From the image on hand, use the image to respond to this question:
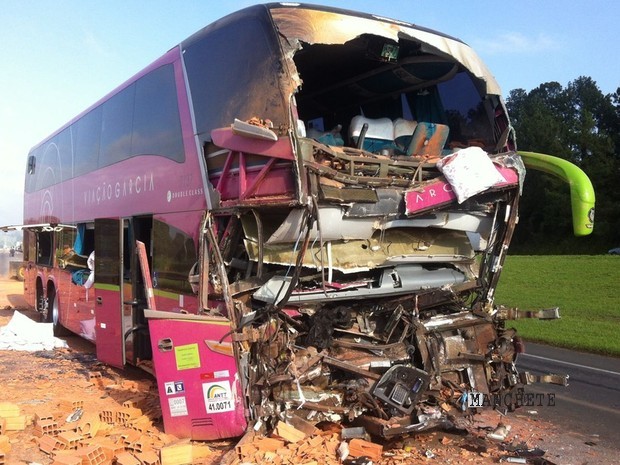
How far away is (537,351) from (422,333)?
675cm

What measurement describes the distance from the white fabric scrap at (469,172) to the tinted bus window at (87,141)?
6.00m

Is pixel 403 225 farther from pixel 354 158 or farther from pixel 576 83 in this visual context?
pixel 576 83

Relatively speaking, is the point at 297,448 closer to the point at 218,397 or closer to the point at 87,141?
the point at 218,397

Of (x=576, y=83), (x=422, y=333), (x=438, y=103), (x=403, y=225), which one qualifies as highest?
(x=576, y=83)

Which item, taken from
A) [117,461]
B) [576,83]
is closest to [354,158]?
[117,461]

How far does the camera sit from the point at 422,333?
19.2ft

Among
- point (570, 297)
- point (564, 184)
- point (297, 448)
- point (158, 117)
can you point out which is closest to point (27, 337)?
point (158, 117)

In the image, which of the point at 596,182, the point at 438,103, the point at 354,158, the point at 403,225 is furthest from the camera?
the point at 596,182

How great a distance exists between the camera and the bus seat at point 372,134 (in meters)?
6.18

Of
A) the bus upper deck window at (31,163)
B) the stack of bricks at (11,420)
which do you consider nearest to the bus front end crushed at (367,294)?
the stack of bricks at (11,420)

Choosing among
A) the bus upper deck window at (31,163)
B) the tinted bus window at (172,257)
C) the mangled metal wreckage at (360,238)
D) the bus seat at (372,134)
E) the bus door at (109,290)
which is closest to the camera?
the mangled metal wreckage at (360,238)

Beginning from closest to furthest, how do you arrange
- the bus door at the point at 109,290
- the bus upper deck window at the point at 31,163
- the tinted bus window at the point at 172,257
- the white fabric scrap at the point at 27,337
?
the tinted bus window at the point at 172,257, the bus door at the point at 109,290, the white fabric scrap at the point at 27,337, the bus upper deck window at the point at 31,163

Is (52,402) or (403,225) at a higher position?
(403,225)

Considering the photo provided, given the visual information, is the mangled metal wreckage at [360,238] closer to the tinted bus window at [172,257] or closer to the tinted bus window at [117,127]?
the tinted bus window at [172,257]
